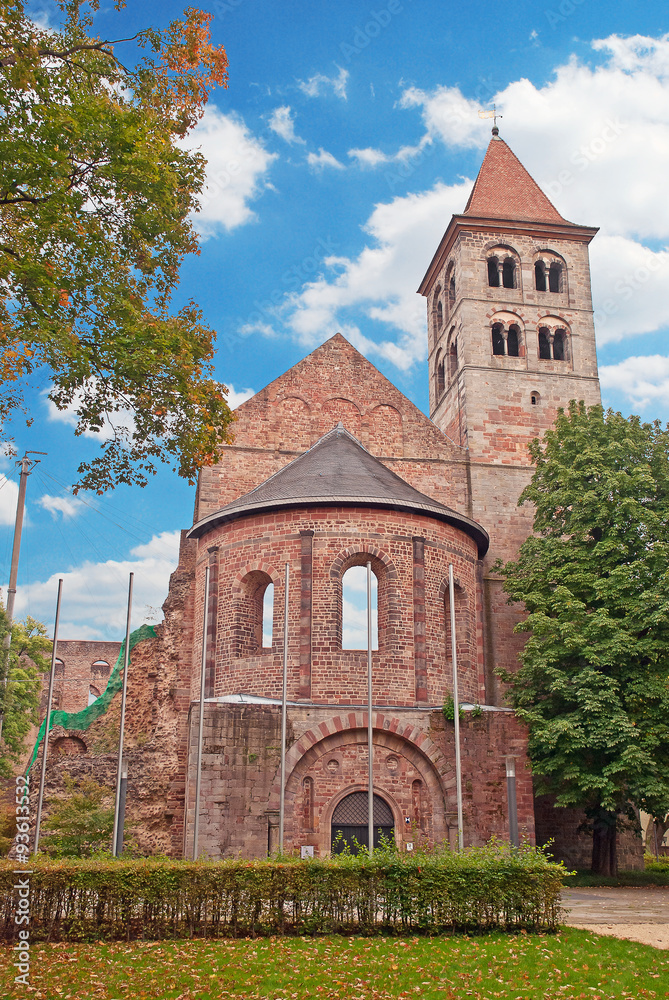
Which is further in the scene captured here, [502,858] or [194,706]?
[194,706]

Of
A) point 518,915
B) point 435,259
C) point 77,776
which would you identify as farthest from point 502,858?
point 435,259

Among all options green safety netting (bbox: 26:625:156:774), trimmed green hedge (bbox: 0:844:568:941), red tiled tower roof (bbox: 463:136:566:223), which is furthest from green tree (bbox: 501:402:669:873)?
red tiled tower roof (bbox: 463:136:566:223)

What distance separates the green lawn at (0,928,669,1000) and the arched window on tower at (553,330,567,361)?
26.1 m

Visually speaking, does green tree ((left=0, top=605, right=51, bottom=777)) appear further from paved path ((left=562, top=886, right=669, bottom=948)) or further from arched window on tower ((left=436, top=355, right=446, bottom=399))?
arched window on tower ((left=436, top=355, right=446, bottom=399))

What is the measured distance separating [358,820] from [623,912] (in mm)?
6645

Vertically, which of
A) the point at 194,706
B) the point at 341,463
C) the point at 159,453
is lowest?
the point at 194,706

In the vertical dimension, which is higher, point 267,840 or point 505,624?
point 505,624

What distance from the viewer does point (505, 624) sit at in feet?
94.9

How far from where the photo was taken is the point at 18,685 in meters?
30.0

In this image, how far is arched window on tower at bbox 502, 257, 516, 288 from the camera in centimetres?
3641

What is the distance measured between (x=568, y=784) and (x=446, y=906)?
1111cm

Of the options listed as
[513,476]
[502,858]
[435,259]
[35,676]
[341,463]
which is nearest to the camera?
[502,858]

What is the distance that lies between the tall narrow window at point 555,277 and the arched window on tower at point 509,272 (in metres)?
1.50

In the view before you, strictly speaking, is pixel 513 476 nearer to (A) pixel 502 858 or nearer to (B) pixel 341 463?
(B) pixel 341 463
